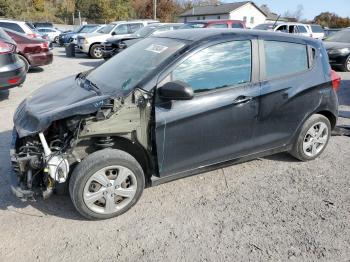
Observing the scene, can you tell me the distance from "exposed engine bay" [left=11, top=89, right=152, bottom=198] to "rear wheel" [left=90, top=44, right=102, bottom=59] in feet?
44.1

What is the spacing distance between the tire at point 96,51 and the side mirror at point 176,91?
44.7ft

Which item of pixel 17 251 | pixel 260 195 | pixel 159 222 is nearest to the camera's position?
pixel 17 251

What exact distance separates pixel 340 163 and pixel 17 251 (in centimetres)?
393

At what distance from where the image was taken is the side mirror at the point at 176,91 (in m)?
3.12

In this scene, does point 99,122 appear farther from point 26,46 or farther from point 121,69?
point 26,46

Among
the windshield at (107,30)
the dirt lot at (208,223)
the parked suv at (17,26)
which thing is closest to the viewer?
the dirt lot at (208,223)

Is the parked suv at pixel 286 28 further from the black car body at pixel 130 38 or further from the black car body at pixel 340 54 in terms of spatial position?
the black car body at pixel 130 38

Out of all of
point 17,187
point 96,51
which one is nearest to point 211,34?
point 17,187

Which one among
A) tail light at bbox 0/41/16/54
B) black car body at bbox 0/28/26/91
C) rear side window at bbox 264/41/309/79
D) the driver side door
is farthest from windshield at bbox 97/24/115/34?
the driver side door

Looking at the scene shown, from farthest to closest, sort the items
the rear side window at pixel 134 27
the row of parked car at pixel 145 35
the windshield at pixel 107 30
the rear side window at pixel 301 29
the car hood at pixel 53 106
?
the rear side window at pixel 301 29
the windshield at pixel 107 30
the rear side window at pixel 134 27
the row of parked car at pixel 145 35
the car hood at pixel 53 106

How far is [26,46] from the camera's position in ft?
33.4

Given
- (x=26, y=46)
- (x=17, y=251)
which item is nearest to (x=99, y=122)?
(x=17, y=251)

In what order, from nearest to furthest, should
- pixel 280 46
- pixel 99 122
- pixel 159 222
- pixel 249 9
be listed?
pixel 99 122 < pixel 159 222 < pixel 280 46 < pixel 249 9

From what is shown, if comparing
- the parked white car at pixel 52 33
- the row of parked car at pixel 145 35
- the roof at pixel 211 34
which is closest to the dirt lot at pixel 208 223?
the roof at pixel 211 34
